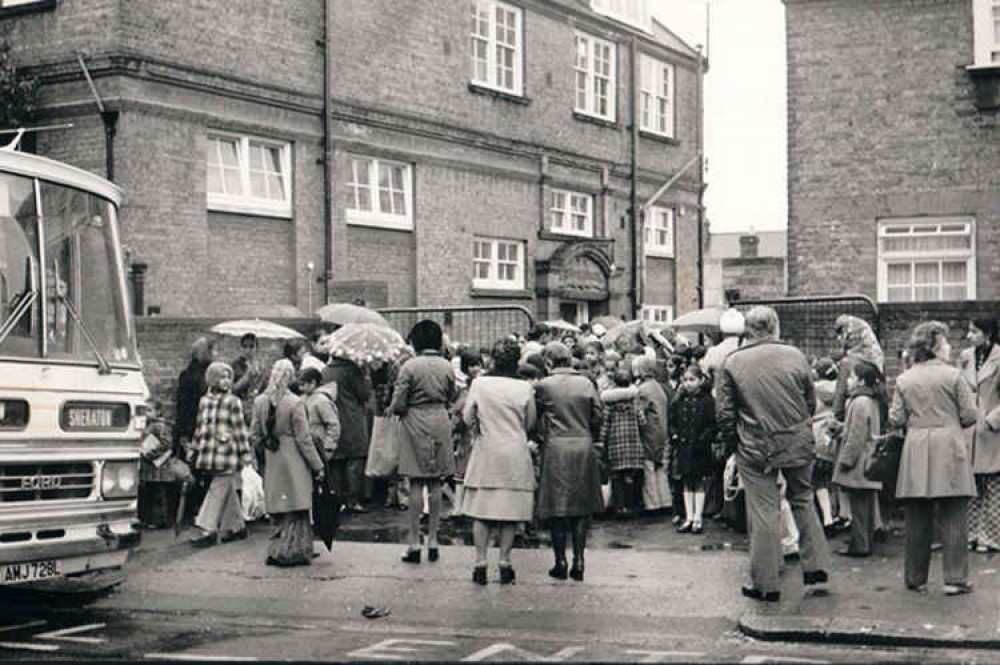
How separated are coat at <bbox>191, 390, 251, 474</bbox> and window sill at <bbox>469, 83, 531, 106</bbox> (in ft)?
47.9

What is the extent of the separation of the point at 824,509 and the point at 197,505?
699cm

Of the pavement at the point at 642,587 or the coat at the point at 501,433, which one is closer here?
the pavement at the point at 642,587

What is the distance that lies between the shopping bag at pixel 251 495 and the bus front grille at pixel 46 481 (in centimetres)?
496

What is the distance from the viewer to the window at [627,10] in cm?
3092

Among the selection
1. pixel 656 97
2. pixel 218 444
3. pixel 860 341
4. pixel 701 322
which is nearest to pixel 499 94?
pixel 656 97

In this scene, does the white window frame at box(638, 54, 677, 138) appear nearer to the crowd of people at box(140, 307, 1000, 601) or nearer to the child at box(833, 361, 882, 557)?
the crowd of people at box(140, 307, 1000, 601)

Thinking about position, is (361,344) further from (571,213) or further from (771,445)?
(571,213)

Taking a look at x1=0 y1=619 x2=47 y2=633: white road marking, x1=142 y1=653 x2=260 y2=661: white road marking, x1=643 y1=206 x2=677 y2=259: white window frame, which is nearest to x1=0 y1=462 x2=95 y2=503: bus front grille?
x1=0 y1=619 x2=47 y2=633: white road marking

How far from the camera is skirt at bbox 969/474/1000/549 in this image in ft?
37.3

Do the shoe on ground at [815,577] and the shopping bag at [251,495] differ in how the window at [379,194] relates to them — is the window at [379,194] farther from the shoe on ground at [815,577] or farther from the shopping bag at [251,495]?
the shoe on ground at [815,577]

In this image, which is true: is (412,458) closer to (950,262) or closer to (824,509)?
(824,509)

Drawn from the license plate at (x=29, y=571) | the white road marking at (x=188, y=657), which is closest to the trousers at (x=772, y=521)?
the white road marking at (x=188, y=657)

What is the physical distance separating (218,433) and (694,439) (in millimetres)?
4662

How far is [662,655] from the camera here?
7984 millimetres
